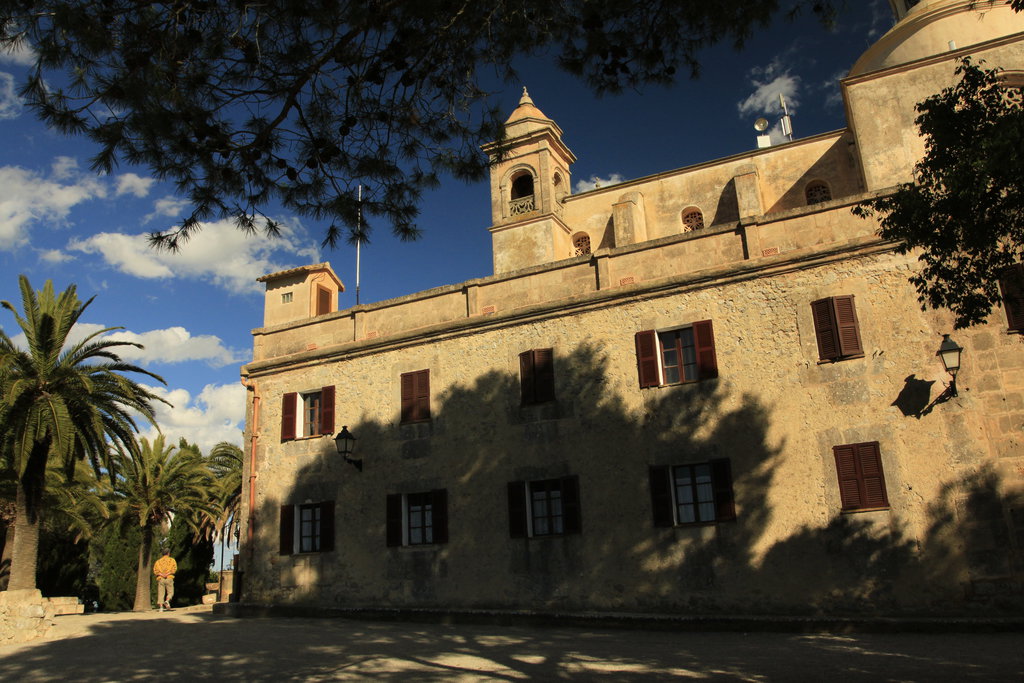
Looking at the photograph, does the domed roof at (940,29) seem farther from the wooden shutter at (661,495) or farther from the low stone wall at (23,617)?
the low stone wall at (23,617)

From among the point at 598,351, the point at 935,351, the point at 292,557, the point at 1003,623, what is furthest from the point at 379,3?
the point at 292,557

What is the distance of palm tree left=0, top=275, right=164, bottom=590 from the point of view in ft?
55.9

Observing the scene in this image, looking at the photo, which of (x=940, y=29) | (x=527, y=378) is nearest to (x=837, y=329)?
(x=527, y=378)

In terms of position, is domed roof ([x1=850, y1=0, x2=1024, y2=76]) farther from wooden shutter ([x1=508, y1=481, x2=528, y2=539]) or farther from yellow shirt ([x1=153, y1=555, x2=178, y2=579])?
yellow shirt ([x1=153, y1=555, x2=178, y2=579])

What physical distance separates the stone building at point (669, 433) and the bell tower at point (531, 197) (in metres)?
7.93

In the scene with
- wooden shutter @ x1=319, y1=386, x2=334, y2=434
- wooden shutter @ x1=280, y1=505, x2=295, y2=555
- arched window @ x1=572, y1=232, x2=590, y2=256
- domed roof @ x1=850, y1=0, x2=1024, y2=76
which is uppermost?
domed roof @ x1=850, y1=0, x2=1024, y2=76

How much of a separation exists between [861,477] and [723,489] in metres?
2.31

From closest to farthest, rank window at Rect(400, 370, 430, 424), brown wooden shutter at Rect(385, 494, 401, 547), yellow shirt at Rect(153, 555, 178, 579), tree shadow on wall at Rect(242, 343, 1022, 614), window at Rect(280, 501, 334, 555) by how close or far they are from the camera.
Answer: tree shadow on wall at Rect(242, 343, 1022, 614) → brown wooden shutter at Rect(385, 494, 401, 547) → window at Rect(400, 370, 430, 424) → window at Rect(280, 501, 334, 555) → yellow shirt at Rect(153, 555, 178, 579)

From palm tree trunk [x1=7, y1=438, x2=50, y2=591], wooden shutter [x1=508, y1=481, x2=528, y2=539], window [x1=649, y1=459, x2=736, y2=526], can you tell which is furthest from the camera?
palm tree trunk [x1=7, y1=438, x2=50, y2=591]

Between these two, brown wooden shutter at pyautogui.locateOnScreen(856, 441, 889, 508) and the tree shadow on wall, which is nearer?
the tree shadow on wall

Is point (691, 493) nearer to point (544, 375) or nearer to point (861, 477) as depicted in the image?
point (861, 477)

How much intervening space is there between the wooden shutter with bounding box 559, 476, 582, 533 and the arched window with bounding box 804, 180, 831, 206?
1298cm

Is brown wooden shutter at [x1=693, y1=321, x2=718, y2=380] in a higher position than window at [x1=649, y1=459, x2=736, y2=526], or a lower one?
higher

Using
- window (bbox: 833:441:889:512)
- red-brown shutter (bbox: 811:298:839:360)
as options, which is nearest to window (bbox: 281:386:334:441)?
red-brown shutter (bbox: 811:298:839:360)
